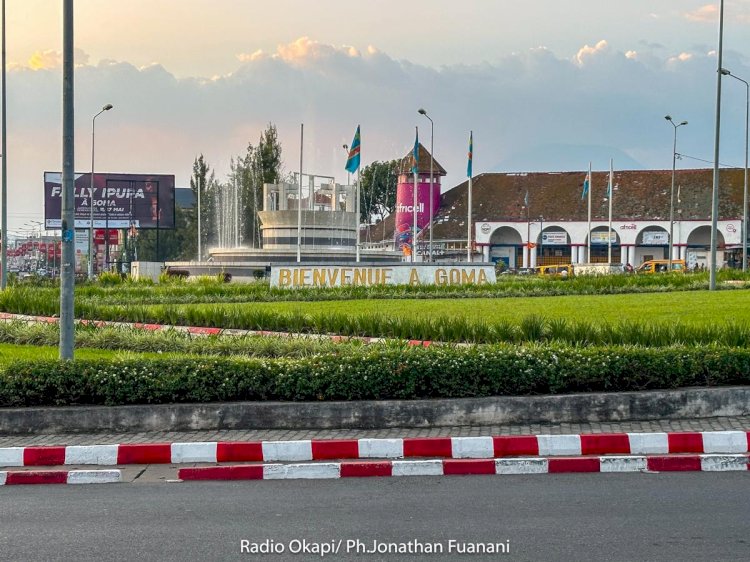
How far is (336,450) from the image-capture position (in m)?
10.2

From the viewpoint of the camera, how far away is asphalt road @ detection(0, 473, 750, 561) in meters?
6.98

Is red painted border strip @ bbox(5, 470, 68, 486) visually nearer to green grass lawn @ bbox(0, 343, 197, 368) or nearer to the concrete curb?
the concrete curb

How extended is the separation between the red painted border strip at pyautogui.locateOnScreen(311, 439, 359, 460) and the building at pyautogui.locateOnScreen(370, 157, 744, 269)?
61.3 metres

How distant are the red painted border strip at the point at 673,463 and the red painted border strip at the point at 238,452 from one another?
371 cm

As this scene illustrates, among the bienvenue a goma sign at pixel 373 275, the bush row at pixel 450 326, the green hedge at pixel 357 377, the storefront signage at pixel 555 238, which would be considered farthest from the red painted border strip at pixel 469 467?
the storefront signage at pixel 555 238

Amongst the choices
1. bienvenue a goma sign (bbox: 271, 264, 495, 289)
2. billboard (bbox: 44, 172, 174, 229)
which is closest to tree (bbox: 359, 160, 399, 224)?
billboard (bbox: 44, 172, 174, 229)

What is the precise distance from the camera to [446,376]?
11727 mm

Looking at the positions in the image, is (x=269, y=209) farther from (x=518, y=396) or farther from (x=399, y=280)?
(x=518, y=396)

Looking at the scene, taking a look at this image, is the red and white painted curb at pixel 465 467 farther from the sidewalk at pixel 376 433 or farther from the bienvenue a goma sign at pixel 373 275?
the bienvenue a goma sign at pixel 373 275

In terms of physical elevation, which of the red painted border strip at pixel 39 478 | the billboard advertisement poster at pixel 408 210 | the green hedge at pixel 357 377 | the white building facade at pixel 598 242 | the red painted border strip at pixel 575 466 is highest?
the billboard advertisement poster at pixel 408 210

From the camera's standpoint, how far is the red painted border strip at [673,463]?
9539 millimetres

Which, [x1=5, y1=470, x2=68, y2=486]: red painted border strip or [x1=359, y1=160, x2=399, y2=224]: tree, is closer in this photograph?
[x1=5, y1=470, x2=68, y2=486]: red painted border strip

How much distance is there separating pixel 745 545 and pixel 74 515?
4.95m

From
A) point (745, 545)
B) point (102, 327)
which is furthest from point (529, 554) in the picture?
point (102, 327)
